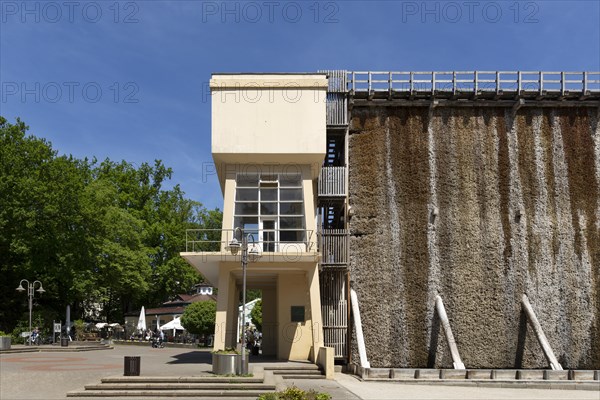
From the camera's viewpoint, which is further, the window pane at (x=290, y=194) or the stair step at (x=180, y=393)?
the window pane at (x=290, y=194)

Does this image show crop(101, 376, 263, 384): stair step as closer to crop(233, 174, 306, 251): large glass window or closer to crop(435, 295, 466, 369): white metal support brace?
crop(233, 174, 306, 251): large glass window

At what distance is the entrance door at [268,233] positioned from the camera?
1086 inches

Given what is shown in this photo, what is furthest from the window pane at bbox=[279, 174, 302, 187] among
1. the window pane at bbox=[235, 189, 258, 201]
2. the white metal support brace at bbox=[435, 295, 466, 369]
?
the white metal support brace at bbox=[435, 295, 466, 369]

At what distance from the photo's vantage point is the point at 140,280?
2074 inches

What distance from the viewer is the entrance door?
2759 cm

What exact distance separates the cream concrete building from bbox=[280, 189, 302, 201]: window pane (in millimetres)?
44

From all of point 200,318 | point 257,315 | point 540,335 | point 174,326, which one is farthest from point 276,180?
point 174,326

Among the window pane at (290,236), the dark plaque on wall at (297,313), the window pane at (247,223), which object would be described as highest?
the window pane at (247,223)

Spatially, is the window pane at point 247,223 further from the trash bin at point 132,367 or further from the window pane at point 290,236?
the trash bin at point 132,367

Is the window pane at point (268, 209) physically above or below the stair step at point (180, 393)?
above

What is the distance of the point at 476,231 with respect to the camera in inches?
1257

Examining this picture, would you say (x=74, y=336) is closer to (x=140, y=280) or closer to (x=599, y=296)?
(x=140, y=280)

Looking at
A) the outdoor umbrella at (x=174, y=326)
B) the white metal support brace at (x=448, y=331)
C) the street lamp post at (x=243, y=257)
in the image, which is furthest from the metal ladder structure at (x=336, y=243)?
the outdoor umbrella at (x=174, y=326)

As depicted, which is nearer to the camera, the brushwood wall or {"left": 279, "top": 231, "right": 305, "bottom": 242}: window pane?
{"left": 279, "top": 231, "right": 305, "bottom": 242}: window pane
